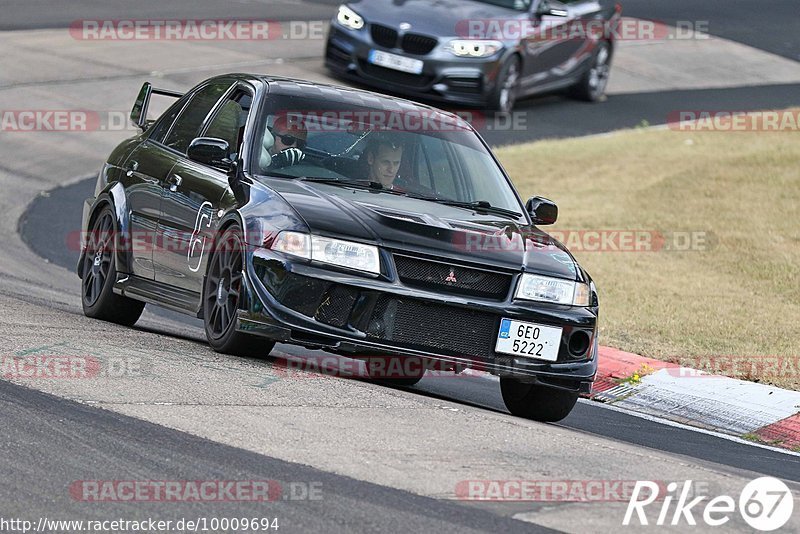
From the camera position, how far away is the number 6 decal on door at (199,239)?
8.76 meters

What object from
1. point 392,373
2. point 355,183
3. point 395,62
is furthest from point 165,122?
point 395,62

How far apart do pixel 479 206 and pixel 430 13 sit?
40.2ft

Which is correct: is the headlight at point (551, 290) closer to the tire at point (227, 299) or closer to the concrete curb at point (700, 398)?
the tire at point (227, 299)

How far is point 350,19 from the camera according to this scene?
21.0 meters

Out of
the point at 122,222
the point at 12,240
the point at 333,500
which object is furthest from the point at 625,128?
the point at 333,500

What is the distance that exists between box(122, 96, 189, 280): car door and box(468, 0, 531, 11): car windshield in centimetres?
1206

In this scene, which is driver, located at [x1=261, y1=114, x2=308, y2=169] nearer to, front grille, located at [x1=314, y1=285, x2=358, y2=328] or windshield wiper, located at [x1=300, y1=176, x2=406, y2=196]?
windshield wiper, located at [x1=300, y1=176, x2=406, y2=196]

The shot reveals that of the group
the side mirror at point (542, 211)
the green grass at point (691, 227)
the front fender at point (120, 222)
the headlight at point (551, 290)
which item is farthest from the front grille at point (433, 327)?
the green grass at point (691, 227)

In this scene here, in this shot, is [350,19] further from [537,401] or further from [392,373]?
Answer: [537,401]

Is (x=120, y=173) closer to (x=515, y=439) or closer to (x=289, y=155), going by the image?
(x=289, y=155)

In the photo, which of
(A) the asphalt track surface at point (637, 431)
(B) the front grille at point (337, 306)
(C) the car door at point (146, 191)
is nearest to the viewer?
(B) the front grille at point (337, 306)

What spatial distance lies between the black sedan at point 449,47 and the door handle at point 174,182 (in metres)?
11.4

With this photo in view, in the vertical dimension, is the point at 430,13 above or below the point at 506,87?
above

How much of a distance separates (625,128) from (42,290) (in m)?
11.8
